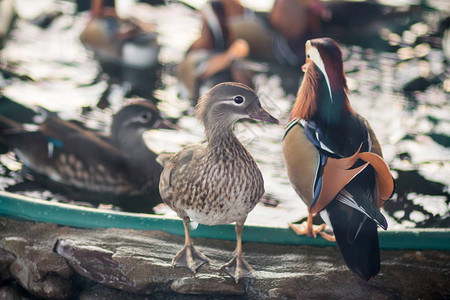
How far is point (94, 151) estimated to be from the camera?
256cm

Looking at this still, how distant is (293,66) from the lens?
383cm

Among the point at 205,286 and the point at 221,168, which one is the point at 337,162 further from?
the point at 205,286

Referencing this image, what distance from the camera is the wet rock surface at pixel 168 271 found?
5.61 ft

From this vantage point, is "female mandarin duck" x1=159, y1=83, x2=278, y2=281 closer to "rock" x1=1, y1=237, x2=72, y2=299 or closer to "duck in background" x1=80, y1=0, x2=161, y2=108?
"rock" x1=1, y1=237, x2=72, y2=299

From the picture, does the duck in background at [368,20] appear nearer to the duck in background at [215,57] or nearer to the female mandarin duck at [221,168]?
the duck in background at [215,57]

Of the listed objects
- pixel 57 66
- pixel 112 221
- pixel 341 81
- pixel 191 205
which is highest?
pixel 341 81

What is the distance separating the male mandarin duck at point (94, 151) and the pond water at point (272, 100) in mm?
100

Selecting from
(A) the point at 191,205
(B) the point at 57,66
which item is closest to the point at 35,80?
(B) the point at 57,66

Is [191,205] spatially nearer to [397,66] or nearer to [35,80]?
[35,80]

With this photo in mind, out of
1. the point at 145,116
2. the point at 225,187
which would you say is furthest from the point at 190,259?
the point at 145,116

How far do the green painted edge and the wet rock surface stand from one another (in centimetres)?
2

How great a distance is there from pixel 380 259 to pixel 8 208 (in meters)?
1.21

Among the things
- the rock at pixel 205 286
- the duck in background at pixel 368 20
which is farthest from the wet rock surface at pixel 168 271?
the duck in background at pixel 368 20

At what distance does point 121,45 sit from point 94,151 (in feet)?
5.59
